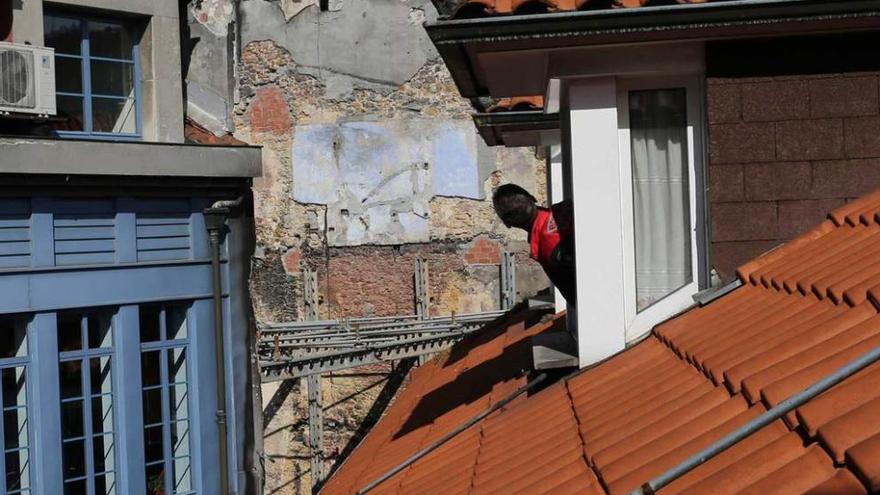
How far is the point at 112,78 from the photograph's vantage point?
1010 centimetres

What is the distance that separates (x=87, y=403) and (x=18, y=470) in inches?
26.9

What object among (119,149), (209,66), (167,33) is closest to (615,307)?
(119,149)

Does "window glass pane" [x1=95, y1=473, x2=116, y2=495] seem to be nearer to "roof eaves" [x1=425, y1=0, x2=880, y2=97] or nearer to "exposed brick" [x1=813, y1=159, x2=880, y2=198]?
"roof eaves" [x1=425, y1=0, x2=880, y2=97]

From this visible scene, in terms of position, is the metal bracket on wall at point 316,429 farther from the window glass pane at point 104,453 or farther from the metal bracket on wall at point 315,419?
the window glass pane at point 104,453

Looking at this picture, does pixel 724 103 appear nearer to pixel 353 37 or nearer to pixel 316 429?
pixel 316 429

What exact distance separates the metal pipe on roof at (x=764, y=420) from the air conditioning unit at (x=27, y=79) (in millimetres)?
7209

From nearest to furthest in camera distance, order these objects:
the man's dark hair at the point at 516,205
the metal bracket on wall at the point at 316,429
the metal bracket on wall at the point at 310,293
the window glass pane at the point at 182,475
Answer: the man's dark hair at the point at 516,205 < the window glass pane at the point at 182,475 < the metal bracket on wall at the point at 316,429 < the metal bracket on wall at the point at 310,293

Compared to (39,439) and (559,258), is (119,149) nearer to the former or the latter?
(39,439)

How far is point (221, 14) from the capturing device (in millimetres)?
19672

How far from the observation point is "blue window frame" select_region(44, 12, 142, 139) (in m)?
9.70

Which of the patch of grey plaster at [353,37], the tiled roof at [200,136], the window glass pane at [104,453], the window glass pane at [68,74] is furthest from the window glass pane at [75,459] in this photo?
the patch of grey plaster at [353,37]

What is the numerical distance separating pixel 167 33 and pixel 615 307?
6.55 meters

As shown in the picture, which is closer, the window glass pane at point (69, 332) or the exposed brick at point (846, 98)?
the exposed brick at point (846, 98)

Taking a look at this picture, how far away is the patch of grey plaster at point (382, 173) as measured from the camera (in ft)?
63.7
